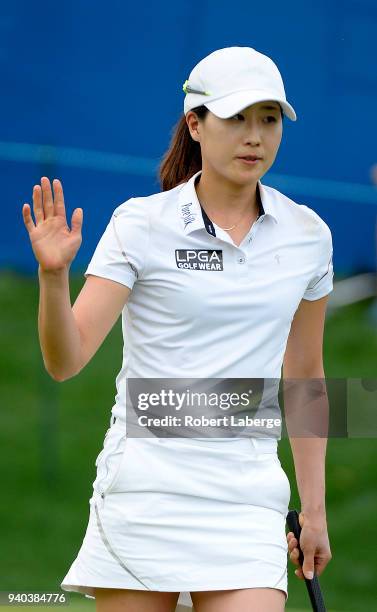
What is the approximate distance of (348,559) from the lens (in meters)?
8.94

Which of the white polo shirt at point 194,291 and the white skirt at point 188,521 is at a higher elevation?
the white polo shirt at point 194,291

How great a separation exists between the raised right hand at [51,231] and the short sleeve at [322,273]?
2.21 feet

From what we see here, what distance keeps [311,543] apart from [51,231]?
3.57 ft

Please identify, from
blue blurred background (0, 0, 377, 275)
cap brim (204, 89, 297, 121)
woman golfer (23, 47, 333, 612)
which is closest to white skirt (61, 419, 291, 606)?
woman golfer (23, 47, 333, 612)

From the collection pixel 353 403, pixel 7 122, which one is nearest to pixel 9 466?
pixel 7 122

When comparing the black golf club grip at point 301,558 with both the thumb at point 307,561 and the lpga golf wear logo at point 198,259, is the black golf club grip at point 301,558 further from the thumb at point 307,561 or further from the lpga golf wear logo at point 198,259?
the lpga golf wear logo at point 198,259

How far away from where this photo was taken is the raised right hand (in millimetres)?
3020

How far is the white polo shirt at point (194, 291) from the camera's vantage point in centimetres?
327

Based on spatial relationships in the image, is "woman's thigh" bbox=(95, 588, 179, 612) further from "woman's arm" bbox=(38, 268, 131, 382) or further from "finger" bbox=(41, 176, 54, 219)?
"finger" bbox=(41, 176, 54, 219)

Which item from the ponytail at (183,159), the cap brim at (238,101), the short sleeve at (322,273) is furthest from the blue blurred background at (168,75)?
the cap brim at (238,101)

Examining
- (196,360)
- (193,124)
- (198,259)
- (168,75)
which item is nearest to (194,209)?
(198,259)

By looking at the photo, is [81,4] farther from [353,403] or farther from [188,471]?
[188,471]

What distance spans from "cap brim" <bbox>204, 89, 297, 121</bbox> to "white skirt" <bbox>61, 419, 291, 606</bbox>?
0.75 m

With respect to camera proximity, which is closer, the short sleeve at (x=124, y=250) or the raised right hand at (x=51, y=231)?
the raised right hand at (x=51, y=231)
